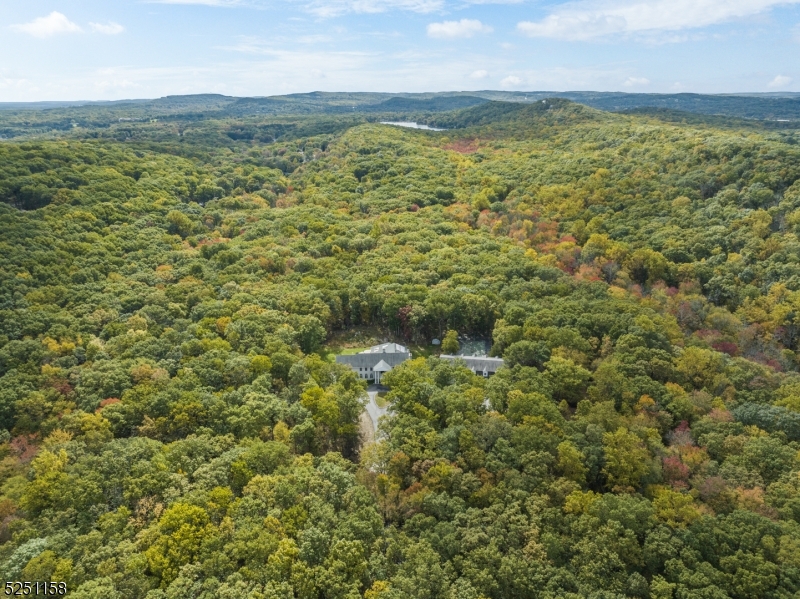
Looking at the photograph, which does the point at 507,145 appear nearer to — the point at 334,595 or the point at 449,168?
the point at 449,168

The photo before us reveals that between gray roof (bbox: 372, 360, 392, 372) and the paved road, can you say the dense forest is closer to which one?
the paved road

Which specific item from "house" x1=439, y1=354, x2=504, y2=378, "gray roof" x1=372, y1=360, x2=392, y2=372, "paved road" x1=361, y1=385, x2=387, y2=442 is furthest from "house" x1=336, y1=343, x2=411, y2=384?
"house" x1=439, y1=354, x2=504, y2=378

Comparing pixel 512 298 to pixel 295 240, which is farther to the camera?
pixel 295 240

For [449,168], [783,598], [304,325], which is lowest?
[783,598]

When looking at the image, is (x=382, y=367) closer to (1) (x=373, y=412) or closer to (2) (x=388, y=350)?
(2) (x=388, y=350)

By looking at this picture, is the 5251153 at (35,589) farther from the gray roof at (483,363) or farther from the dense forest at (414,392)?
the gray roof at (483,363)

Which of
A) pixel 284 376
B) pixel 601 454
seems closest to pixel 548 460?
pixel 601 454

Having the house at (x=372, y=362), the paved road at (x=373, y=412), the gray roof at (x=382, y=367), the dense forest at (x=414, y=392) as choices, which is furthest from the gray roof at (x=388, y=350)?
the paved road at (x=373, y=412)
